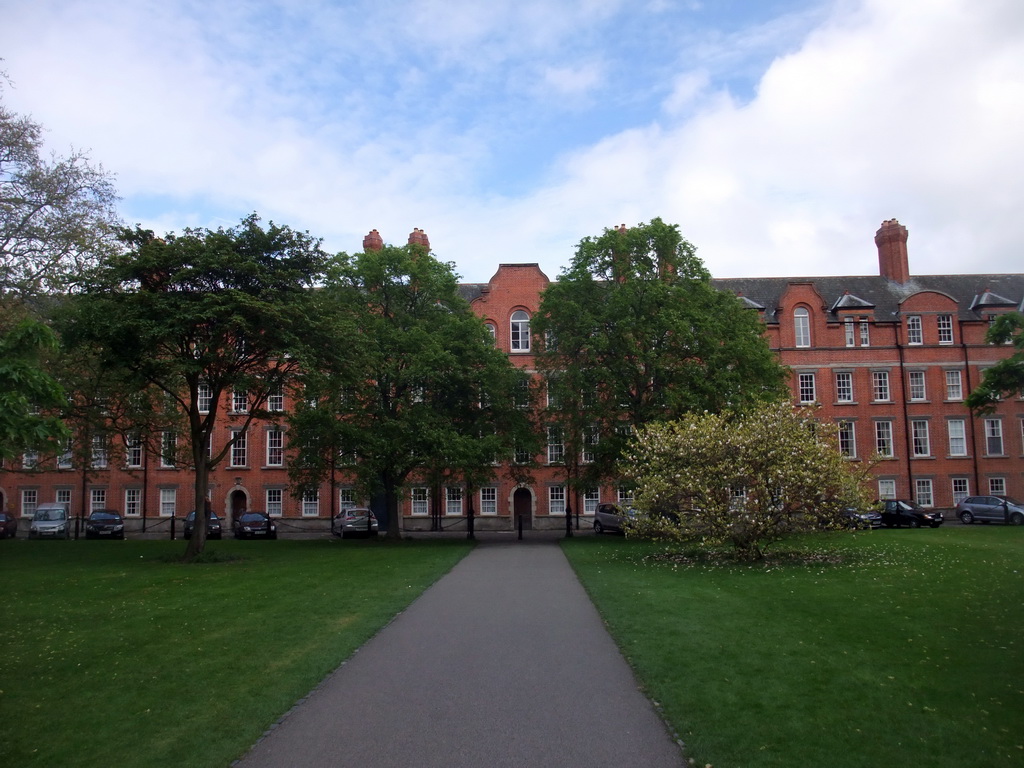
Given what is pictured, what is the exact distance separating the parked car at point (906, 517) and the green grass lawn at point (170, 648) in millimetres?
A: 27457

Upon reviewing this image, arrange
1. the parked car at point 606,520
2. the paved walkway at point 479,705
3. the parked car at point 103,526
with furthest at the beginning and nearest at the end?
the parked car at point 103,526, the parked car at point 606,520, the paved walkway at point 479,705

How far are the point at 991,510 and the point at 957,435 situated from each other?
291 inches

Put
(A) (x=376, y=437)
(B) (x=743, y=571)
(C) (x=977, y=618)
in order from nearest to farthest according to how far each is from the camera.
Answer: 1. (C) (x=977, y=618)
2. (B) (x=743, y=571)
3. (A) (x=376, y=437)

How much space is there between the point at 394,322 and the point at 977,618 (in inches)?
1007

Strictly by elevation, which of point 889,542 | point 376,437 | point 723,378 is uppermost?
point 723,378

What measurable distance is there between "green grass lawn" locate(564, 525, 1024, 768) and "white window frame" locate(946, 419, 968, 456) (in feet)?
104

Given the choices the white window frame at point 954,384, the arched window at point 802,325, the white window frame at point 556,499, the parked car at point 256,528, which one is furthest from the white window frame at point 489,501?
the white window frame at point 954,384

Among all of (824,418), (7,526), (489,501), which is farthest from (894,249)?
(7,526)

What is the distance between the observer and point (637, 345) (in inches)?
1247

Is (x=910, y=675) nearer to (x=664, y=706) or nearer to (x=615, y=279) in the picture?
(x=664, y=706)

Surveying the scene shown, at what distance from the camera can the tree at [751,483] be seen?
19.8m

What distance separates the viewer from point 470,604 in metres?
14.5

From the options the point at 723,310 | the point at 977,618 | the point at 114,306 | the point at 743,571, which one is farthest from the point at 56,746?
the point at 723,310

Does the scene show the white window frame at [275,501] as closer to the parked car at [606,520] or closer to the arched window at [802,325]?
the parked car at [606,520]
